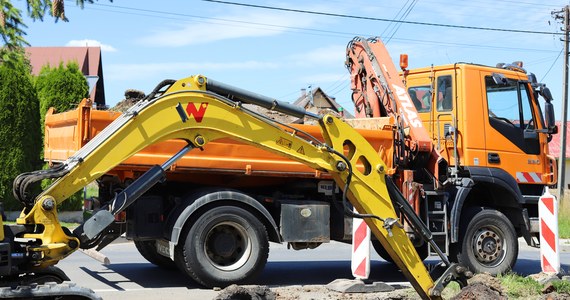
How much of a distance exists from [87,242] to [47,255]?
0.34m

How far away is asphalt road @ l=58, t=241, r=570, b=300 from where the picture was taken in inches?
369

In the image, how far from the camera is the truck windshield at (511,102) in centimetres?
1114

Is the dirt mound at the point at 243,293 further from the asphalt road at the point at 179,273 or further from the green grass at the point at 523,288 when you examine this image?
the green grass at the point at 523,288

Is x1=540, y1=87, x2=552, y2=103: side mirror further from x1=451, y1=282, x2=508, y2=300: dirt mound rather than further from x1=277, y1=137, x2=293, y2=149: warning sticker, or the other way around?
x1=277, y1=137, x2=293, y2=149: warning sticker

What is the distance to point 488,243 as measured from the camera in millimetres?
11055

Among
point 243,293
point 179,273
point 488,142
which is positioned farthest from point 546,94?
point 243,293

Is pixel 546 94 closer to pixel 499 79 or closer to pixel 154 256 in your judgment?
pixel 499 79

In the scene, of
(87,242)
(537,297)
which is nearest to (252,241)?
(537,297)

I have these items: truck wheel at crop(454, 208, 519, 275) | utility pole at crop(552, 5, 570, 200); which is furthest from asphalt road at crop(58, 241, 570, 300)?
utility pole at crop(552, 5, 570, 200)

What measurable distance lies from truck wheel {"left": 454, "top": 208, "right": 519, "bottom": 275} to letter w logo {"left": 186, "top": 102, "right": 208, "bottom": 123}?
5906mm

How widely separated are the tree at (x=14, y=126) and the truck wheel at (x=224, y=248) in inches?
426

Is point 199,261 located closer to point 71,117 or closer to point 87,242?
point 71,117

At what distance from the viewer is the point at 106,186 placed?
9.86m

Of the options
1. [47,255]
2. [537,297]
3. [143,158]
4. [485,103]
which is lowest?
[537,297]
